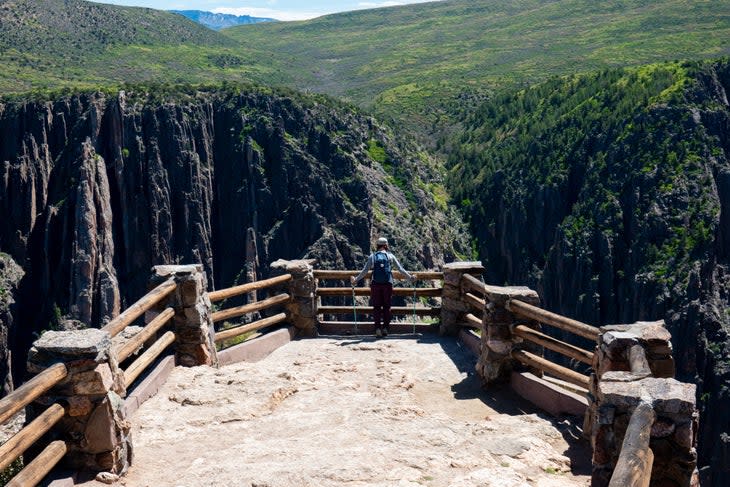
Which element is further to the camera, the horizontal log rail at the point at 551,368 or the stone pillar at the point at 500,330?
the stone pillar at the point at 500,330

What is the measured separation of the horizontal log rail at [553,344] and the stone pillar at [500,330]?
0.82 feet

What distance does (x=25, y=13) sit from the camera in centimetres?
15788

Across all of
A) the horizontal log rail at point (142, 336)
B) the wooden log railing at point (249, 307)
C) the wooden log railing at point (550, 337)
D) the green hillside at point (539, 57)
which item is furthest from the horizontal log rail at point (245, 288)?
the green hillside at point (539, 57)

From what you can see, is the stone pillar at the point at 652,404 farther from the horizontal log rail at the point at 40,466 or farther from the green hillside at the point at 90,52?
the green hillside at the point at 90,52

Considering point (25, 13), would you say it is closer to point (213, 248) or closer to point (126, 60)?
point (126, 60)

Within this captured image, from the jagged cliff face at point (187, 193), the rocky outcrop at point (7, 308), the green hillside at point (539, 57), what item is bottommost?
the rocky outcrop at point (7, 308)

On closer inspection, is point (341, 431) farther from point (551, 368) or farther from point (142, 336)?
point (551, 368)

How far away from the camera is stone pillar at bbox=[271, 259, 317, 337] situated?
17.6 m

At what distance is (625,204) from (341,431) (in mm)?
87155

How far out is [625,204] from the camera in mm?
92625

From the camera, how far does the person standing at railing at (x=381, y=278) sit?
17.4 m

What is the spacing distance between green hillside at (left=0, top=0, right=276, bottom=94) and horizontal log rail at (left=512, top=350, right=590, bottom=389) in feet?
343

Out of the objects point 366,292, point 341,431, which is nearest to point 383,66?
point 366,292

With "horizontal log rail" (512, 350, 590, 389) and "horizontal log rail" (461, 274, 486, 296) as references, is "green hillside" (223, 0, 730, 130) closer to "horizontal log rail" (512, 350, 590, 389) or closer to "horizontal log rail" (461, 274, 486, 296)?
"horizontal log rail" (461, 274, 486, 296)
